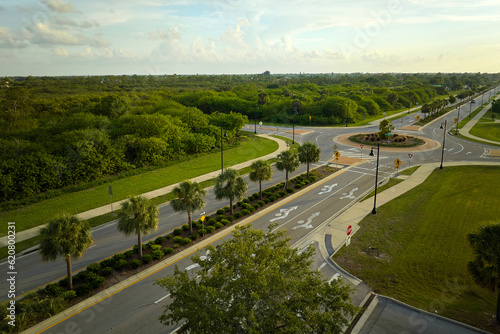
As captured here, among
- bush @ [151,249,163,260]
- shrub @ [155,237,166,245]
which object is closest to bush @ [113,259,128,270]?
bush @ [151,249,163,260]

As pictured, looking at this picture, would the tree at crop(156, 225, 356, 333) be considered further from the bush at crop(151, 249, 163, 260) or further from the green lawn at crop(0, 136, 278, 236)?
the green lawn at crop(0, 136, 278, 236)

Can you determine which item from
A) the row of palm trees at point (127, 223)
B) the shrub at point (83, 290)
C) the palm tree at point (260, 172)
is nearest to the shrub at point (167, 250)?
the row of palm trees at point (127, 223)

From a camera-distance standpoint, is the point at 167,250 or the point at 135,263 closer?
the point at 135,263

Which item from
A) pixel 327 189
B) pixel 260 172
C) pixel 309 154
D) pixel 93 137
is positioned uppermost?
pixel 93 137

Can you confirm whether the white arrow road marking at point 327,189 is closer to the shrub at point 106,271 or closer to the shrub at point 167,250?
the shrub at point 167,250

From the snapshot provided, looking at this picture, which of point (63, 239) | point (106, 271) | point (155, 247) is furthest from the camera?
point (155, 247)

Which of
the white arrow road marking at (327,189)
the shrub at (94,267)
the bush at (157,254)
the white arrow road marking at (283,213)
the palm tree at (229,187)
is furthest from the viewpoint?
the white arrow road marking at (327,189)

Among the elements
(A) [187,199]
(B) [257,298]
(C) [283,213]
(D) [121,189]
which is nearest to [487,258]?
(B) [257,298]

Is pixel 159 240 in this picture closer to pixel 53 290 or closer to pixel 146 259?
pixel 146 259
